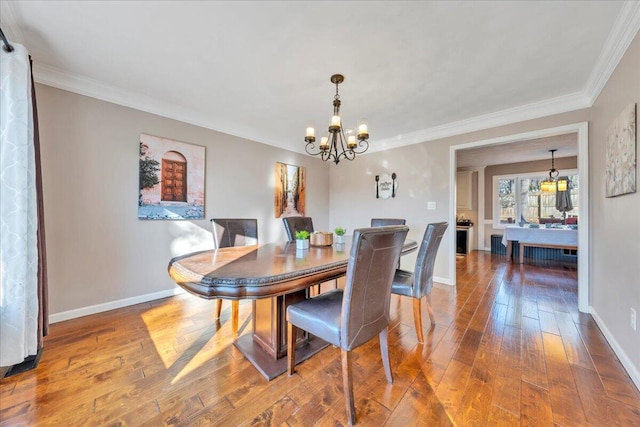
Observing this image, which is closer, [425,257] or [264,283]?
[264,283]

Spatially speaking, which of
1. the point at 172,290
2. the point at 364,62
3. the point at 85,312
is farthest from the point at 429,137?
the point at 85,312

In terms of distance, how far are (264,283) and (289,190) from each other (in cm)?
323

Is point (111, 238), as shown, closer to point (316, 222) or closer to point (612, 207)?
point (316, 222)

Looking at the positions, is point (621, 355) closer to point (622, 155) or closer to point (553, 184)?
point (622, 155)

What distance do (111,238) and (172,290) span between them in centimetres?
88

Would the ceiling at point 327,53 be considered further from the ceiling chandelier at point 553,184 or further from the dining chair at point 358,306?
the ceiling chandelier at point 553,184

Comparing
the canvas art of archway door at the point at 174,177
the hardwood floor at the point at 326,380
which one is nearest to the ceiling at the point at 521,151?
the hardwood floor at the point at 326,380

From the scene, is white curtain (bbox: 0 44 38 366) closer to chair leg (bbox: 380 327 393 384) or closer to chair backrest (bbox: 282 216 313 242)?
chair backrest (bbox: 282 216 313 242)

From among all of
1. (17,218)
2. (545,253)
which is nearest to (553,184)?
(545,253)

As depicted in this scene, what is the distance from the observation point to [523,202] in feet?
20.3

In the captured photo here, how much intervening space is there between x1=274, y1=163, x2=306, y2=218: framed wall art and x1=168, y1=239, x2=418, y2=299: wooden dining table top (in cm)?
243

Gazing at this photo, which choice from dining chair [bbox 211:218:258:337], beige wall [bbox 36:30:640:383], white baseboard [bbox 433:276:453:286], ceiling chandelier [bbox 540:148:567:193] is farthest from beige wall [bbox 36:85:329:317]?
ceiling chandelier [bbox 540:148:567:193]

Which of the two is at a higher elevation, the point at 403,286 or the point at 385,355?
the point at 403,286

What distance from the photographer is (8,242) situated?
5.12ft
